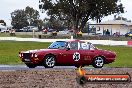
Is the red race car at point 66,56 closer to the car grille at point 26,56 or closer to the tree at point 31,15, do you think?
the car grille at point 26,56

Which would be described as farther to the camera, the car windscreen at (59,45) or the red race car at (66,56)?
the car windscreen at (59,45)

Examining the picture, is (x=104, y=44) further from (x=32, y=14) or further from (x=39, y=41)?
(x=32, y=14)

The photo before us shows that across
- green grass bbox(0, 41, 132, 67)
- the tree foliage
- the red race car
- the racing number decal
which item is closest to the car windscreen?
the red race car

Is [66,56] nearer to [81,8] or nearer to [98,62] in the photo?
[98,62]

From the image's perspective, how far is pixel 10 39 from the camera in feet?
179

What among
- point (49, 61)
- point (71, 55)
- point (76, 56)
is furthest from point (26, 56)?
point (76, 56)

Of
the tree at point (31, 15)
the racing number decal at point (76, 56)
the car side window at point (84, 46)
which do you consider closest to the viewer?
the racing number decal at point (76, 56)

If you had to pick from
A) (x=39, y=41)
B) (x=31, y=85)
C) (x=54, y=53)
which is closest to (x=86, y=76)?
(x=31, y=85)

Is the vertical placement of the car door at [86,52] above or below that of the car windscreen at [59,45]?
below

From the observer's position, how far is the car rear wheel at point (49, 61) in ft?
64.4

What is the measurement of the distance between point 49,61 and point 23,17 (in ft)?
485

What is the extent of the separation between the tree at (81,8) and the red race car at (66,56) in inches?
2320

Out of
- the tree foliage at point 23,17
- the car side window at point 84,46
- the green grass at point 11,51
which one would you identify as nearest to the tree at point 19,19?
the tree foliage at point 23,17

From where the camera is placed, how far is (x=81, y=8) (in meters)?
80.2
